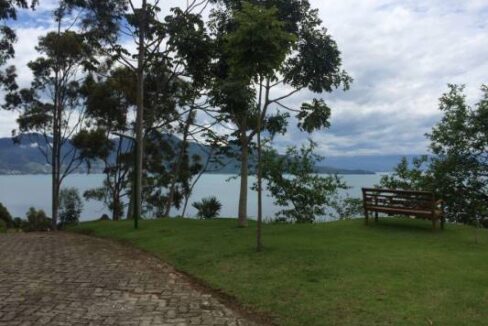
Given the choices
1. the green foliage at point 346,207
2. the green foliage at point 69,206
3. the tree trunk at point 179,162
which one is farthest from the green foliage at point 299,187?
the green foliage at point 69,206

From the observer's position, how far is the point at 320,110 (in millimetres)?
16781

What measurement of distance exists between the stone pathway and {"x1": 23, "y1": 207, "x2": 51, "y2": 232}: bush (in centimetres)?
2265

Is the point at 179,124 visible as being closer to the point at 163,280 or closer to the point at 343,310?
the point at 163,280

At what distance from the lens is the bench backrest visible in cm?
1391

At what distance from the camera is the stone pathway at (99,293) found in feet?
21.4

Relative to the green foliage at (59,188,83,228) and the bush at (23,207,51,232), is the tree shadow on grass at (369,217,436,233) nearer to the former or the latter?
the bush at (23,207,51,232)

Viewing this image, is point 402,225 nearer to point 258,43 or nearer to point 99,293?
point 258,43

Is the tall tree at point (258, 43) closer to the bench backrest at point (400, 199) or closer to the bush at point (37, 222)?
the bench backrest at point (400, 199)

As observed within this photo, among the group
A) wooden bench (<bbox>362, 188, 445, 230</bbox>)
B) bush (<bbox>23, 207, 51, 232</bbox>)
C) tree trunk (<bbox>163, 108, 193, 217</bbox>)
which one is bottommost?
bush (<bbox>23, 207, 51, 232</bbox>)

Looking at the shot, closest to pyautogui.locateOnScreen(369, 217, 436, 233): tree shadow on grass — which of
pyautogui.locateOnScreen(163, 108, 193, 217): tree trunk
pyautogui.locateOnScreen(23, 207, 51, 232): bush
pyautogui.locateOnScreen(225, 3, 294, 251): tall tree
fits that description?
pyautogui.locateOnScreen(225, 3, 294, 251): tall tree

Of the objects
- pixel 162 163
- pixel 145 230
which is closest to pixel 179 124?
pixel 162 163

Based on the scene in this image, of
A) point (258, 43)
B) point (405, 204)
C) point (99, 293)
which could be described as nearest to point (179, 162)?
point (405, 204)

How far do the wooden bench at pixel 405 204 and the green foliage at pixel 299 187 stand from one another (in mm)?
9753

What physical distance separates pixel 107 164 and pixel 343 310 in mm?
28452
